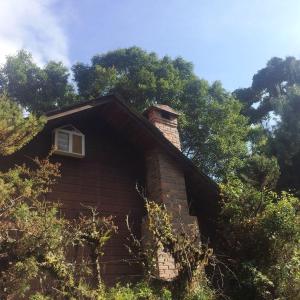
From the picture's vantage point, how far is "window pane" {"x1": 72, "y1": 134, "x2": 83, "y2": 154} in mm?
9820

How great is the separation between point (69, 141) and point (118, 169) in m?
1.67

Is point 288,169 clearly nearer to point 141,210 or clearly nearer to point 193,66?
point 141,210

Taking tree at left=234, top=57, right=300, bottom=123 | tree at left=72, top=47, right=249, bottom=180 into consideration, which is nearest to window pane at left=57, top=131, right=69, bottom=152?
tree at left=72, top=47, right=249, bottom=180

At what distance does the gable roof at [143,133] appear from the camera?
10.4 meters

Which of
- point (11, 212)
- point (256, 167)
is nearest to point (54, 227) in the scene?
point (11, 212)

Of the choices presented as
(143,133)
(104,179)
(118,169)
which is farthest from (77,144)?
(143,133)

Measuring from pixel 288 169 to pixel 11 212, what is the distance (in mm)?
13381

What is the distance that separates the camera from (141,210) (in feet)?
34.3

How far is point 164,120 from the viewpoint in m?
12.3

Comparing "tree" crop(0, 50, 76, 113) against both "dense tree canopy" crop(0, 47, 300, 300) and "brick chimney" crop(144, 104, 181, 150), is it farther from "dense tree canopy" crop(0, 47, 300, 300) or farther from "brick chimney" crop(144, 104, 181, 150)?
"brick chimney" crop(144, 104, 181, 150)

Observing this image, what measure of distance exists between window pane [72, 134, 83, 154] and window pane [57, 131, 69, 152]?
0.18 metres

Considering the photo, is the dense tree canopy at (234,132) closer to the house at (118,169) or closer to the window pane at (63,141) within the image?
the house at (118,169)

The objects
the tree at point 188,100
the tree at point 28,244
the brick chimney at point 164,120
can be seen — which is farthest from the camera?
the tree at point 188,100

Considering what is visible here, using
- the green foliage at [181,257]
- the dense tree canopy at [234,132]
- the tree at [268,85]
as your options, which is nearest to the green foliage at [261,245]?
the dense tree canopy at [234,132]
